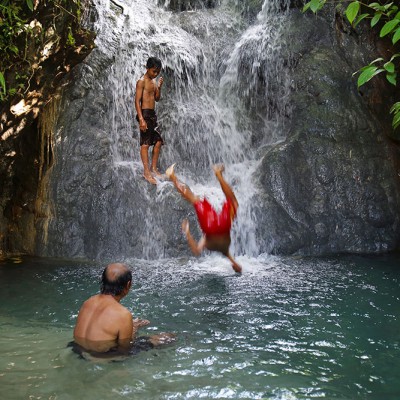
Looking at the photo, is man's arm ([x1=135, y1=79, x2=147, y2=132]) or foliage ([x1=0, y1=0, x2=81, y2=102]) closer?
foliage ([x1=0, y1=0, x2=81, y2=102])

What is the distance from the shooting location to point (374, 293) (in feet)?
19.6

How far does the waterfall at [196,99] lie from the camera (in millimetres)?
8469

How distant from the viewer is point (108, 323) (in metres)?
3.90

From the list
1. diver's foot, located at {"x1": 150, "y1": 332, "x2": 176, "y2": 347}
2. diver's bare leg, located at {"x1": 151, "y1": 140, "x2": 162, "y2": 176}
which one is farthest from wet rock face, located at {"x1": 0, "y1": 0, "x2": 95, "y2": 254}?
diver's foot, located at {"x1": 150, "y1": 332, "x2": 176, "y2": 347}

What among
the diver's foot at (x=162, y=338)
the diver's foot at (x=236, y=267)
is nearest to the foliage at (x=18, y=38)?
the diver's foot at (x=236, y=267)

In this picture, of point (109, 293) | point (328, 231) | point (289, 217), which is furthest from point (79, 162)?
point (109, 293)

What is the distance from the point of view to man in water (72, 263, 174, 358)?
3.90 metres

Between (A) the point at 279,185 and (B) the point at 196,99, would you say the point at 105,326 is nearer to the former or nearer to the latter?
(A) the point at 279,185

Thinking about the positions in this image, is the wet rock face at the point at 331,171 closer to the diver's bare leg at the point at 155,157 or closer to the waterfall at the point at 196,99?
the waterfall at the point at 196,99

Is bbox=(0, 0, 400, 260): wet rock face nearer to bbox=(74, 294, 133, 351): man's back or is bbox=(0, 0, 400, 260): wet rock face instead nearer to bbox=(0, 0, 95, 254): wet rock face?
bbox=(0, 0, 95, 254): wet rock face

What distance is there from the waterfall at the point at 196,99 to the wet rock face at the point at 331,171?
432mm

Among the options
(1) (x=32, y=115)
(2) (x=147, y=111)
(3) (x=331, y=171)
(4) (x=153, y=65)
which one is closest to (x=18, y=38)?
(1) (x=32, y=115)

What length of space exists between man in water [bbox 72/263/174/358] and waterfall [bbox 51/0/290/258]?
4230mm

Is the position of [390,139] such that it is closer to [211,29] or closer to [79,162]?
[211,29]
